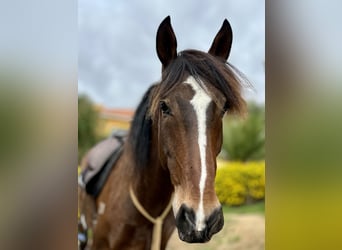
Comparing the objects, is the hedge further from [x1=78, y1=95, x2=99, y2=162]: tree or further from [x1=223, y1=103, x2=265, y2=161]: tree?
[x1=78, y1=95, x2=99, y2=162]: tree

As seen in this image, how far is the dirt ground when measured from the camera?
107 centimetres

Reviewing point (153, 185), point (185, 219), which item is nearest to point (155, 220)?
point (153, 185)

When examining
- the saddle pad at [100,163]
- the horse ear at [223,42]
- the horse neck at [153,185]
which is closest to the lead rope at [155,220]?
the horse neck at [153,185]

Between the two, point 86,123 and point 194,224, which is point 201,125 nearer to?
point 194,224

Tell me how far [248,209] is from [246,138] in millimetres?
205

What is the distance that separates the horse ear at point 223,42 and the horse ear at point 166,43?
0.10 m

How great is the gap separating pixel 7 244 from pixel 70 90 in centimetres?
35

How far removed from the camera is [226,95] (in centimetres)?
84

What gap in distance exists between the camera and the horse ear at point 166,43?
90 centimetres

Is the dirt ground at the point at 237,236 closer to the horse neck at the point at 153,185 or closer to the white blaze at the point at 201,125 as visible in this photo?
the horse neck at the point at 153,185

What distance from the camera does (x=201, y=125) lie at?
0.79 meters

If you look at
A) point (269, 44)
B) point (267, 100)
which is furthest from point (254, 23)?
point (267, 100)

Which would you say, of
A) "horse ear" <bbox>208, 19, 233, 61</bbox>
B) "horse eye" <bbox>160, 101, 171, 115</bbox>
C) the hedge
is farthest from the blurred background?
"horse eye" <bbox>160, 101, 171, 115</bbox>

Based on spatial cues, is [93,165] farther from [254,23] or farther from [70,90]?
[254,23]
